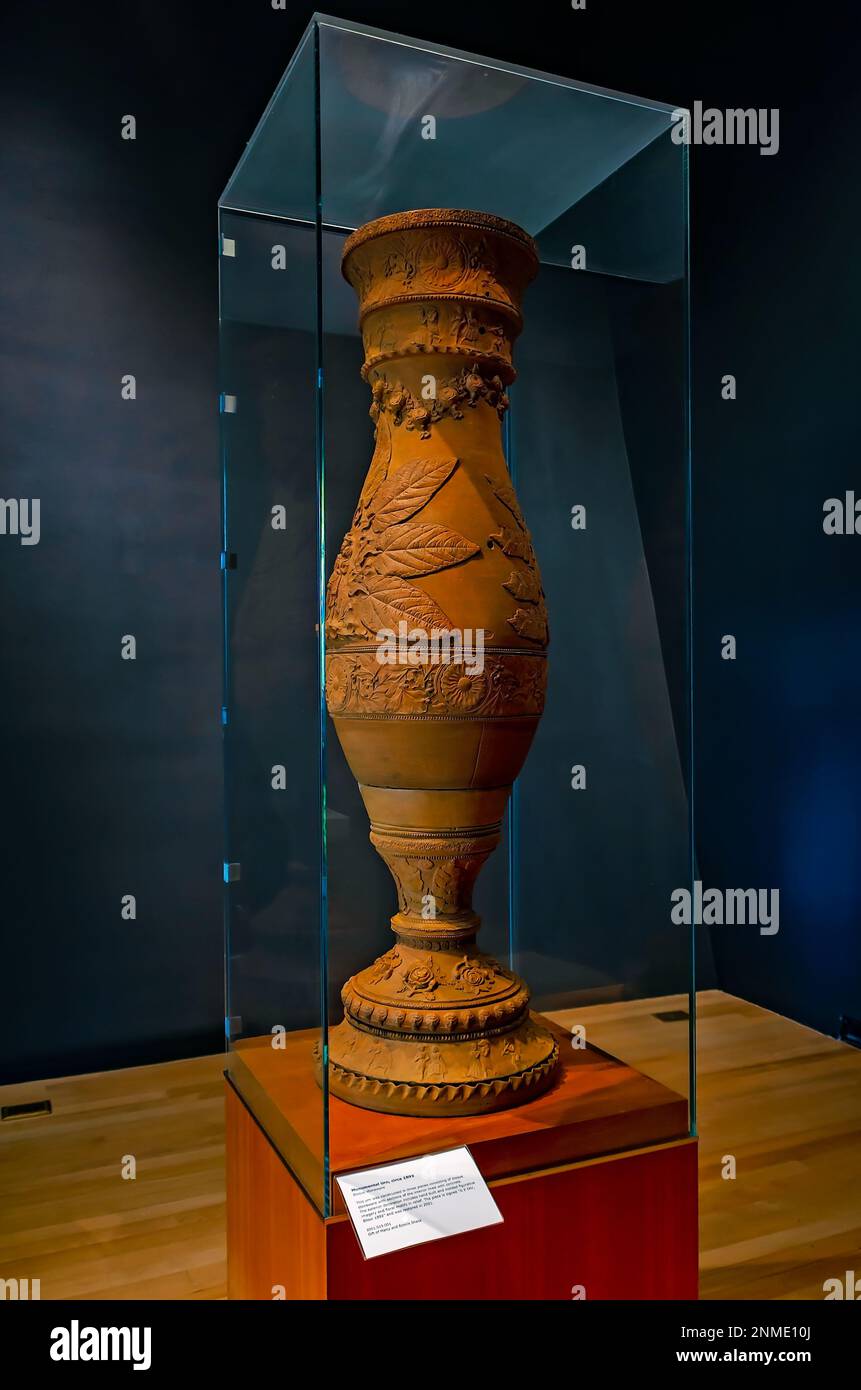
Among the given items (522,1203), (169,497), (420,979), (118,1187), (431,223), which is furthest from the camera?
(169,497)

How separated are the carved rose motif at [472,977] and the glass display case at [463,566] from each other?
0.01m

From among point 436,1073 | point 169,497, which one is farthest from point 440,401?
point 169,497

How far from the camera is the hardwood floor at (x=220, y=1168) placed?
74.4 inches

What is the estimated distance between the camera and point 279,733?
68.6 inches

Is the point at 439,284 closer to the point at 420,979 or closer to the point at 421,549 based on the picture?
the point at 421,549

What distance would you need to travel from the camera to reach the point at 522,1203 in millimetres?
1402

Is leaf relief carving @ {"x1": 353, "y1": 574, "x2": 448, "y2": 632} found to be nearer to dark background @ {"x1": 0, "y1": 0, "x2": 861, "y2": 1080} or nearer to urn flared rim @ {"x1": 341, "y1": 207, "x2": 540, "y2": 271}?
urn flared rim @ {"x1": 341, "y1": 207, "x2": 540, "y2": 271}

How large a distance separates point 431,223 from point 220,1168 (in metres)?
2.01

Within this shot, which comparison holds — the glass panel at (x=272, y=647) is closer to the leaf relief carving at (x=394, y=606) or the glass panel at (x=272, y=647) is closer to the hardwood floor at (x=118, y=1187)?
the leaf relief carving at (x=394, y=606)

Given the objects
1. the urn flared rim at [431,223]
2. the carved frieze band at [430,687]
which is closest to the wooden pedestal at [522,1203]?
the carved frieze band at [430,687]

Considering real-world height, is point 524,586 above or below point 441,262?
below

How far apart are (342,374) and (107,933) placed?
1947 mm

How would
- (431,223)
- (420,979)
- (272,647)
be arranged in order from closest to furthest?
(431,223) < (420,979) < (272,647)

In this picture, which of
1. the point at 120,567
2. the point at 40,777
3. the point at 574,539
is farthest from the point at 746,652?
the point at 40,777
